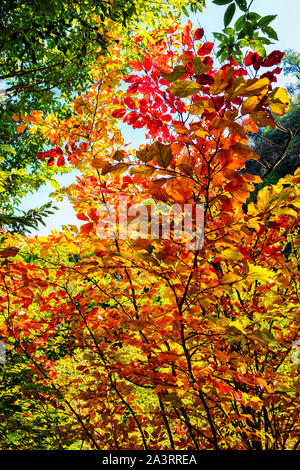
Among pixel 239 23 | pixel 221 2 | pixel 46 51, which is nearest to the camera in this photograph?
pixel 221 2

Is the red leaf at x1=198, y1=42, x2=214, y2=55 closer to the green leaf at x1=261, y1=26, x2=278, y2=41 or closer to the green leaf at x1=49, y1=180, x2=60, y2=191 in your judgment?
the green leaf at x1=261, y1=26, x2=278, y2=41

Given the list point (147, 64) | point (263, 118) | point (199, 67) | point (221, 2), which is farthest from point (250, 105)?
point (147, 64)

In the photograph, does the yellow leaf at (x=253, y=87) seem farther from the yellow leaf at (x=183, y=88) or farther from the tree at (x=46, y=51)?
the tree at (x=46, y=51)

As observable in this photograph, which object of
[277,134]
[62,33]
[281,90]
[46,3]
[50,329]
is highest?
[277,134]

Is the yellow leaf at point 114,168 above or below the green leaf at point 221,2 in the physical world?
below

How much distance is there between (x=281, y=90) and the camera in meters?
0.85

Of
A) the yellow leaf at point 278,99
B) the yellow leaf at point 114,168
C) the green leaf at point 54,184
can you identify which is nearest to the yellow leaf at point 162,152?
the yellow leaf at point 114,168

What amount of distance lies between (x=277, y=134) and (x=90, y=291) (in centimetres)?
2976

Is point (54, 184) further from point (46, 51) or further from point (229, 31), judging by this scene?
point (46, 51)
